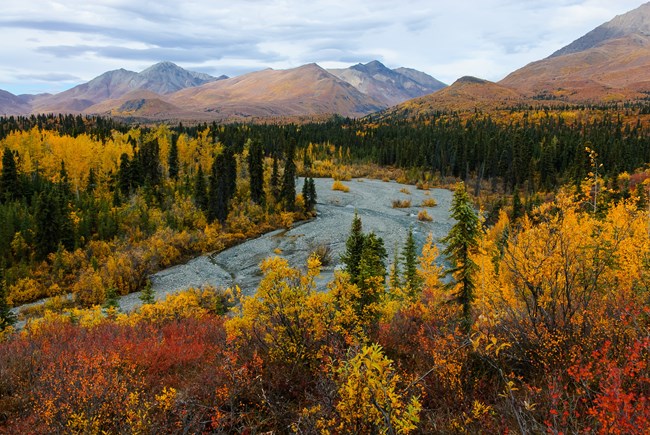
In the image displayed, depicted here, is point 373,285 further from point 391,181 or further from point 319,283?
point 391,181

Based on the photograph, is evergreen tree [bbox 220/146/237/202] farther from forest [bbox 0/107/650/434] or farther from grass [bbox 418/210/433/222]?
grass [bbox 418/210/433/222]

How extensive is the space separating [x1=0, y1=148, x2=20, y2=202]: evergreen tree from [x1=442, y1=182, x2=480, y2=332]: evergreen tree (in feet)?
212

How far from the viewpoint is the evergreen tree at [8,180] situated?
57031 mm

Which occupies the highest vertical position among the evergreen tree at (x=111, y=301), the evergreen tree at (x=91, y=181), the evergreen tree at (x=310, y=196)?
the evergreen tree at (x=91, y=181)

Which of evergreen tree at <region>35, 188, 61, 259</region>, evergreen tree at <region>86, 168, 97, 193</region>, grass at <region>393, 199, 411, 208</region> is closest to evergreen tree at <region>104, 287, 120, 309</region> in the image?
evergreen tree at <region>35, 188, 61, 259</region>

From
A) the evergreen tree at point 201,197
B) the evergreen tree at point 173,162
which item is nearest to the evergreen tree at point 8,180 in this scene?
the evergreen tree at point 173,162

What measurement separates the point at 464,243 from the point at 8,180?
67.4 meters

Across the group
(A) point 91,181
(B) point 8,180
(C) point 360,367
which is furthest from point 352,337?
(A) point 91,181

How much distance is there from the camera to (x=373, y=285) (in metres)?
18.6

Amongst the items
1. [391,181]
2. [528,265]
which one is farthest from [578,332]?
[391,181]

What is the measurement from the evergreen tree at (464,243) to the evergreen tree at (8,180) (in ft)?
212

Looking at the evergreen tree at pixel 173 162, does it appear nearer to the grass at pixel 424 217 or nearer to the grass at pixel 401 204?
the grass at pixel 401 204

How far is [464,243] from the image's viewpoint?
1836 cm

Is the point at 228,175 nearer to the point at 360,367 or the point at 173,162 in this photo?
the point at 173,162
